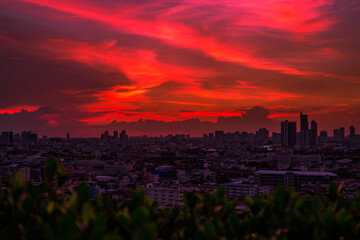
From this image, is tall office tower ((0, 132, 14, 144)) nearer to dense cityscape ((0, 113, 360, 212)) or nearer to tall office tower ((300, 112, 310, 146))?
dense cityscape ((0, 113, 360, 212))

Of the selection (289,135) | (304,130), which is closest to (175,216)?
(289,135)

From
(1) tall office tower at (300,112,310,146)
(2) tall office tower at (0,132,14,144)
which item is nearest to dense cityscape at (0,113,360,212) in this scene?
(2) tall office tower at (0,132,14,144)

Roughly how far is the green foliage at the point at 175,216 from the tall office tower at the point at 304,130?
19528cm

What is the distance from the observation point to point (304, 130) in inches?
7608

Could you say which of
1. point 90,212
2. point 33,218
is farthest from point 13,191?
point 90,212

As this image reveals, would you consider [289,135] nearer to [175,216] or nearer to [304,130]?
[304,130]

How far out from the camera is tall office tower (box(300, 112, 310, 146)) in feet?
629

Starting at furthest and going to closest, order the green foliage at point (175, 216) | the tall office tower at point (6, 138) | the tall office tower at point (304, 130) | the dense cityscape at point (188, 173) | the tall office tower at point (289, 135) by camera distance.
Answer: the tall office tower at point (304, 130) < the tall office tower at point (289, 135) < the tall office tower at point (6, 138) < the dense cityscape at point (188, 173) < the green foliage at point (175, 216)

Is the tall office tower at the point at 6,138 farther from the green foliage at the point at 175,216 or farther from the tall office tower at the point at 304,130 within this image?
the green foliage at the point at 175,216

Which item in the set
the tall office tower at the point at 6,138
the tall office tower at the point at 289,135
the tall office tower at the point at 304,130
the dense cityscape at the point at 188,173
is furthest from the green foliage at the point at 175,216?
the tall office tower at the point at 304,130

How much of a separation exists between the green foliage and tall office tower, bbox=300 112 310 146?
19528 cm

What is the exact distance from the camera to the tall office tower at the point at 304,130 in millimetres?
191750

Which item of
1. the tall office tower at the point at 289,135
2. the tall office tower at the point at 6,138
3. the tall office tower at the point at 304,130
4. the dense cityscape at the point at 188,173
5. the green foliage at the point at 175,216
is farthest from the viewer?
the tall office tower at the point at 304,130

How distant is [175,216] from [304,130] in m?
199
